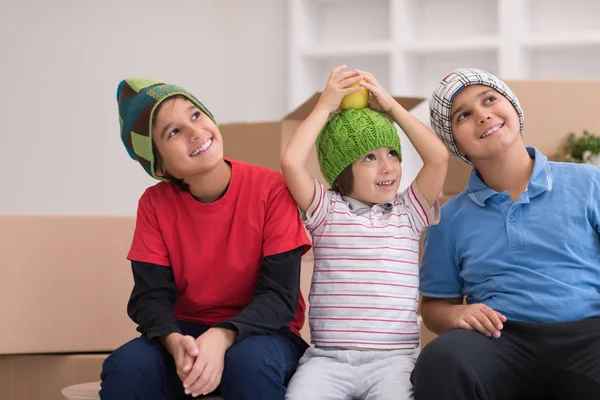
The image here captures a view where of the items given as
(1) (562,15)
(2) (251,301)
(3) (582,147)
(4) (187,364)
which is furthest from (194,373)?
(1) (562,15)

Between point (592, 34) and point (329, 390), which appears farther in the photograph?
point (592, 34)

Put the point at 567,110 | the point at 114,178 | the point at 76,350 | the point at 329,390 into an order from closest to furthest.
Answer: the point at 329,390 → the point at 76,350 → the point at 567,110 → the point at 114,178

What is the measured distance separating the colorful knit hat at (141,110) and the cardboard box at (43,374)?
43 centimetres

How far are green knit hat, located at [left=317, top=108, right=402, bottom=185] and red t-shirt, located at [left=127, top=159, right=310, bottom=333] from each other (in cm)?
10

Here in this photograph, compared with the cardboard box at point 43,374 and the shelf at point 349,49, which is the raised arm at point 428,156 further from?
the shelf at point 349,49

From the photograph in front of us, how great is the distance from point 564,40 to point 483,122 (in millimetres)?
1542

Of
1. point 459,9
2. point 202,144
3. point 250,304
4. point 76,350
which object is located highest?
point 459,9

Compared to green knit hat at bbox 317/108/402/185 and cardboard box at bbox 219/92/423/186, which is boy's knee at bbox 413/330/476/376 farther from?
cardboard box at bbox 219/92/423/186

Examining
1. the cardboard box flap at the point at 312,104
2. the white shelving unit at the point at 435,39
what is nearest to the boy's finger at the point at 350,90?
the cardboard box flap at the point at 312,104

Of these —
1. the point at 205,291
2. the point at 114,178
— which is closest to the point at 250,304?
the point at 205,291

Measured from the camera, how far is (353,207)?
4.29 ft

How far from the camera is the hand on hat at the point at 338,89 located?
50.7 inches

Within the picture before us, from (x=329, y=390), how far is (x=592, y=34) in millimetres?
1920

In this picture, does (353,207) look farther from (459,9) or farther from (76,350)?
(459,9)
